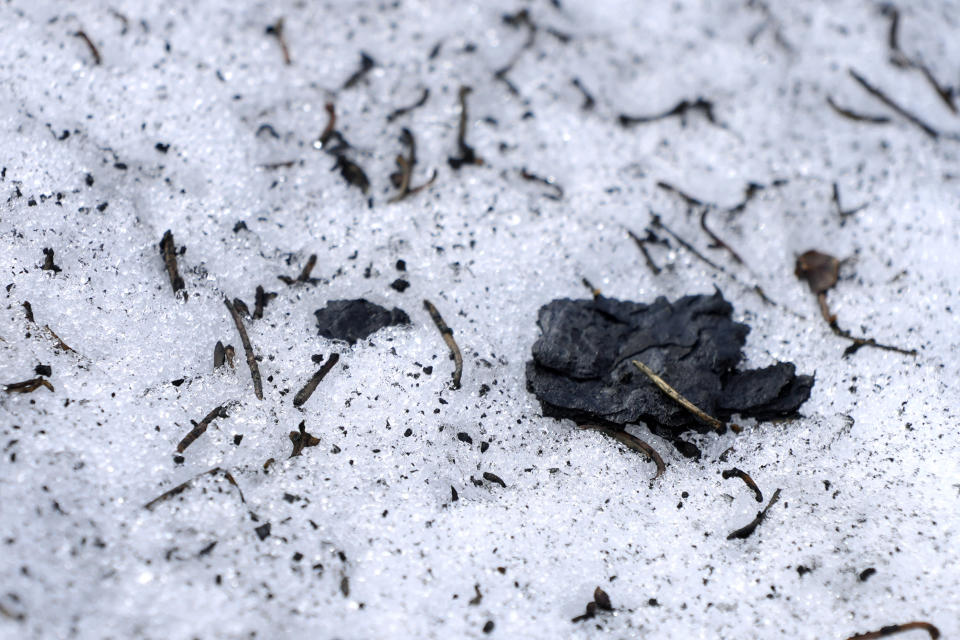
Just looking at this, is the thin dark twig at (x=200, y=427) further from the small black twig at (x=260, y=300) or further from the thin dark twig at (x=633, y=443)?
the thin dark twig at (x=633, y=443)

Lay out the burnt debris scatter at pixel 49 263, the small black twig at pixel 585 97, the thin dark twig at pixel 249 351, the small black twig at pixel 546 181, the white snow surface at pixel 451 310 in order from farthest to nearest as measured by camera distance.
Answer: the small black twig at pixel 585 97, the small black twig at pixel 546 181, the burnt debris scatter at pixel 49 263, the thin dark twig at pixel 249 351, the white snow surface at pixel 451 310

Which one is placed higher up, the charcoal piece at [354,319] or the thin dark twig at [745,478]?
the charcoal piece at [354,319]

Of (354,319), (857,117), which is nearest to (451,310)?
(354,319)

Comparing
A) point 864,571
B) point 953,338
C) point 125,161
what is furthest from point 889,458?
point 125,161

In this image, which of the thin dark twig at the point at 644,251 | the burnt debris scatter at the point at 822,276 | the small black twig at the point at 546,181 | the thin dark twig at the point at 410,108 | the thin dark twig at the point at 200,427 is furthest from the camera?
the thin dark twig at the point at 410,108

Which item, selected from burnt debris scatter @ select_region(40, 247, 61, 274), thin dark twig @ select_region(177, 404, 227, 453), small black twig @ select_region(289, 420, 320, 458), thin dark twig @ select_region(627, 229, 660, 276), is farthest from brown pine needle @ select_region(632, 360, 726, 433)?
burnt debris scatter @ select_region(40, 247, 61, 274)

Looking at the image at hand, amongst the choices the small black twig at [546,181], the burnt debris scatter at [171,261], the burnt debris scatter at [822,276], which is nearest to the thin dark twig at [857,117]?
the burnt debris scatter at [822,276]

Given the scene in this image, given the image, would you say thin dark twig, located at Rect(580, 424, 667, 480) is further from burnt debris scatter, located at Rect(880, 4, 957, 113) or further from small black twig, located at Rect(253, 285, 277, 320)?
burnt debris scatter, located at Rect(880, 4, 957, 113)
